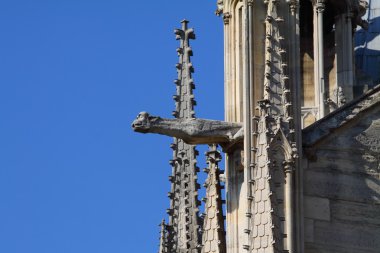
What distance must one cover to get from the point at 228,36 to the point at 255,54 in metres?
2.86

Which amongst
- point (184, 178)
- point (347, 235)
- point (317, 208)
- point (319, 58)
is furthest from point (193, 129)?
point (319, 58)

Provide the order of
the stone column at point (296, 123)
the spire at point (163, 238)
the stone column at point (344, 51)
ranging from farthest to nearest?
the stone column at point (344, 51) → the spire at point (163, 238) → the stone column at point (296, 123)

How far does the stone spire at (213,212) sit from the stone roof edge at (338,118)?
6.26ft

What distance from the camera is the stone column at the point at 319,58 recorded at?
5312cm

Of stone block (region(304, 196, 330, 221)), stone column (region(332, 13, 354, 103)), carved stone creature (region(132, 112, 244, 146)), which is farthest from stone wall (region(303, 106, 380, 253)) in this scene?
stone column (region(332, 13, 354, 103))

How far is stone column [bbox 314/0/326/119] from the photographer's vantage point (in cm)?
5312

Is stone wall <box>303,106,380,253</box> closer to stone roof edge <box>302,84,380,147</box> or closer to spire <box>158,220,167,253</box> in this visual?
stone roof edge <box>302,84,380,147</box>

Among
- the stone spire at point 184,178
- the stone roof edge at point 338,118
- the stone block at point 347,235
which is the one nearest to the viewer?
the stone block at point 347,235

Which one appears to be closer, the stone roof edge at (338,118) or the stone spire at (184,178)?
the stone roof edge at (338,118)

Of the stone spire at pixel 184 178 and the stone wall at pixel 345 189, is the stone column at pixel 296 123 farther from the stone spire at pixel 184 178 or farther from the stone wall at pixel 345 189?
the stone spire at pixel 184 178

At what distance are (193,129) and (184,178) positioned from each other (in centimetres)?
886

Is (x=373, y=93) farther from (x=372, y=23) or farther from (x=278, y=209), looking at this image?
(x=372, y=23)

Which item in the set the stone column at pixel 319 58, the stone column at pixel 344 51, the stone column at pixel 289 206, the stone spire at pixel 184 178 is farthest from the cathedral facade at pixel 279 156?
the stone column at pixel 344 51

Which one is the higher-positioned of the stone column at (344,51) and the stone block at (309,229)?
the stone column at (344,51)
